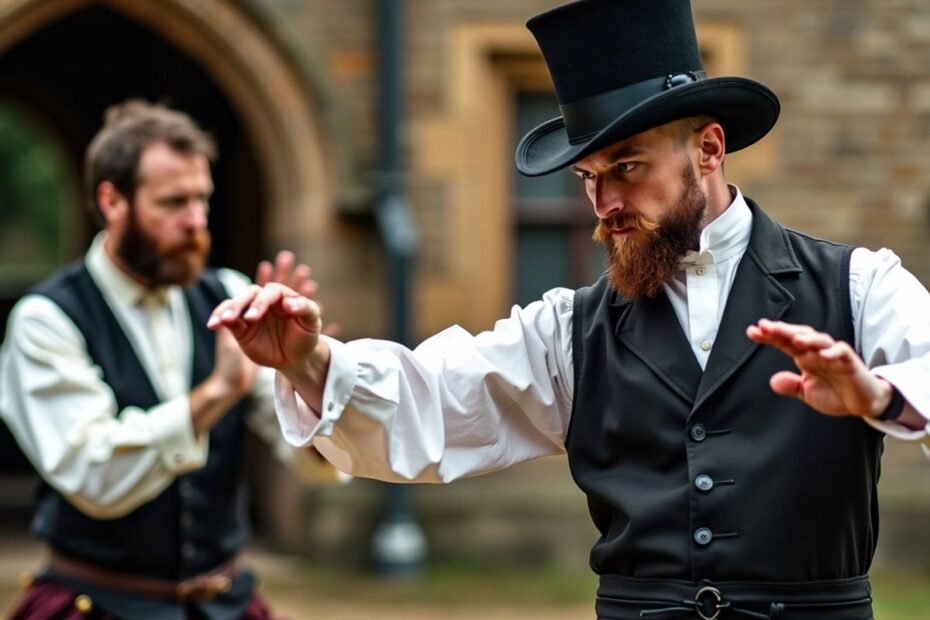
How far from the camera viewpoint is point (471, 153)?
32.7ft

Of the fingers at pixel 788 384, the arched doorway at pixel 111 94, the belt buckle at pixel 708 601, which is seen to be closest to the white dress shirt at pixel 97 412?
the belt buckle at pixel 708 601

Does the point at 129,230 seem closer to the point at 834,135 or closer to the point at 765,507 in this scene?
the point at 765,507

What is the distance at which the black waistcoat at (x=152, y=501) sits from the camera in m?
4.67

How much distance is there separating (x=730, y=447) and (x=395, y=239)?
6.37 meters

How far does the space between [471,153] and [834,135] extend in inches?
82.2

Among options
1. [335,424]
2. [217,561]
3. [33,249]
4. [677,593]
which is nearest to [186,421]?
[217,561]

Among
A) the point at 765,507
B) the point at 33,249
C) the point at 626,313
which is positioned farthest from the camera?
the point at 33,249

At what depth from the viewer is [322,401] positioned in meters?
3.27

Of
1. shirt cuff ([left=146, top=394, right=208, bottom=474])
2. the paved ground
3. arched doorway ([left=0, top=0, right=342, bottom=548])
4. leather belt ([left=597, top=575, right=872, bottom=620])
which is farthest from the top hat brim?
the paved ground

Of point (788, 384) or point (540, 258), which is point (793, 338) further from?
point (540, 258)

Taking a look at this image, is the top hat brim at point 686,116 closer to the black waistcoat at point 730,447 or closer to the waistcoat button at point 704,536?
the black waistcoat at point 730,447

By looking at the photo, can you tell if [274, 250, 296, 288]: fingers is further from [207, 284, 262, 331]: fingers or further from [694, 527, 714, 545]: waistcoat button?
[694, 527, 714, 545]: waistcoat button

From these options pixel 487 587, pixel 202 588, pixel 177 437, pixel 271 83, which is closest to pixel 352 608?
pixel 487 587

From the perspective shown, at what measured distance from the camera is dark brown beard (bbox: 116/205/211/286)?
4.84 m
